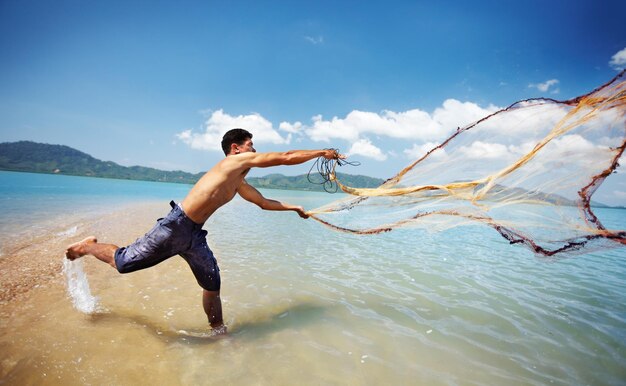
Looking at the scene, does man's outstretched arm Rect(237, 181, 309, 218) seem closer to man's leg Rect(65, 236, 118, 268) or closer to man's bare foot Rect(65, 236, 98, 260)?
man's leg Rect(65, 236, 118, 268)

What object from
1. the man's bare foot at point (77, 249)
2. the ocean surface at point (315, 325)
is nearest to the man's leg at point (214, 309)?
the ocean surface at point (315, 325)

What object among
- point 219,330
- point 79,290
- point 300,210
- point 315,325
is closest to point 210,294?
point 219,330

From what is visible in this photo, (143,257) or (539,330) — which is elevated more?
(143,257)

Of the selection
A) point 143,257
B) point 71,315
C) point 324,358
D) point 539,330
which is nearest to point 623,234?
point 539,330

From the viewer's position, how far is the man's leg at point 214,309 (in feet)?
13.0

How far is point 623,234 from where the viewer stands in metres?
3.29

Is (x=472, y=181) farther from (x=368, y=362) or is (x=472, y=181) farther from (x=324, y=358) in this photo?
(x=324, y=358)

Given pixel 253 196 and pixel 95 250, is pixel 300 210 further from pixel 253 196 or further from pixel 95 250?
pixel 95 250

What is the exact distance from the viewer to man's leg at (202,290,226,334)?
13.0 feet

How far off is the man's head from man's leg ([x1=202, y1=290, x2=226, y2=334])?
1916 millimetres

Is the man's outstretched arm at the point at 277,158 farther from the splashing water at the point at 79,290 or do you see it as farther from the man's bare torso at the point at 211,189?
the splashing water at the point at 79,290

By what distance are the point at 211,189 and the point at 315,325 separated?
2.45 metres

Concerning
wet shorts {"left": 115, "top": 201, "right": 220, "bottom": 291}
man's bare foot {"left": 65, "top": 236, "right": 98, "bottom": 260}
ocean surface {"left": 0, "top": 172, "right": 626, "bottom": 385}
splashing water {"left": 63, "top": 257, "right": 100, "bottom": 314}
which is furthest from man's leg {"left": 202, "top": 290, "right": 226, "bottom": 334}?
man's bare foot {"left": 65, "top": 236, "right": 98, "bottom": 260}

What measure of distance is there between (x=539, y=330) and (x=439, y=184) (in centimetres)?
269
